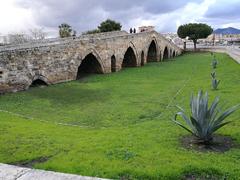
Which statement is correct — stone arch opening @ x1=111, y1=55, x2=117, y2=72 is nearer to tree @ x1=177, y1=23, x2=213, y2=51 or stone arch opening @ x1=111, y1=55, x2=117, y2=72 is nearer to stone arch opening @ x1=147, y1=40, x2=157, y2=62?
stone arch opening @ x1=147, y1=40, x2=157, y2=62

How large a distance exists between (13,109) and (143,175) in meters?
8.99

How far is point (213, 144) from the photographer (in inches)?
247

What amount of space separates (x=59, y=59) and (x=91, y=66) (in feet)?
18.6

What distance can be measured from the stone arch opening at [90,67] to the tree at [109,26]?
33396mm

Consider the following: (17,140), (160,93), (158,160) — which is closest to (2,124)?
(17,140)

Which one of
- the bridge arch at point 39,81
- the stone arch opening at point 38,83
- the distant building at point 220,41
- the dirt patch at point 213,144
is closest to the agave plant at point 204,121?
the dirt patch at point 213,144

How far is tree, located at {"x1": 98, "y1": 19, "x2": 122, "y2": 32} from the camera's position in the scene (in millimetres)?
57591

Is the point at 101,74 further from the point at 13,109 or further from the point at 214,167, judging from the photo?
the point at 214,167

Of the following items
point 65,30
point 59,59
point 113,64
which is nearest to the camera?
point 59,59

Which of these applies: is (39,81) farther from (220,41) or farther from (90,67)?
(220,41)

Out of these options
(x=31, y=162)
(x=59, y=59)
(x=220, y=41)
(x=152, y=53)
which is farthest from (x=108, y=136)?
(x=220, y=41)

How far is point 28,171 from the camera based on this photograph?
353 cm

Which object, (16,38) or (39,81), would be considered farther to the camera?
(16,38)

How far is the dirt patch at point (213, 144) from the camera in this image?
19.7ft
